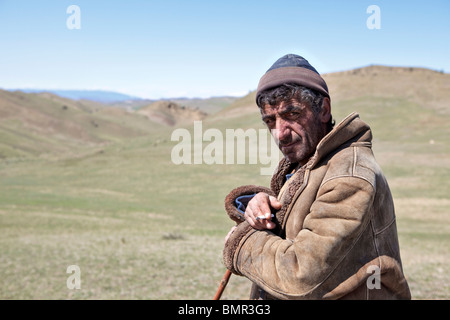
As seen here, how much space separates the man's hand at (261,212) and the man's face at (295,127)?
0.28 metres

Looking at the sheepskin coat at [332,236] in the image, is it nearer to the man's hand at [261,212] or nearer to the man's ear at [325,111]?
the man's hand at [261,212]

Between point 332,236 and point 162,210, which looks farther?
point 162,210

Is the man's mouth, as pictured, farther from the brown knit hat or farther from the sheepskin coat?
the brown knit hat

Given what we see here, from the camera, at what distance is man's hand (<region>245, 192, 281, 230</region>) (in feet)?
7.11

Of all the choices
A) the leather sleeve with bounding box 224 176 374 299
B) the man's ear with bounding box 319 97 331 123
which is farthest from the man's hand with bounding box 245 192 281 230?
the man's ear with bounding box 319 97 331 123

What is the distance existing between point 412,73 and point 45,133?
86.7 m

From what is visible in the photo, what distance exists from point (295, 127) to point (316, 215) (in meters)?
0.54

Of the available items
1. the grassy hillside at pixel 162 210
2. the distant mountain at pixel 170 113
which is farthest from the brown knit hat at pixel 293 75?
the distant mountain at pixel 170 113

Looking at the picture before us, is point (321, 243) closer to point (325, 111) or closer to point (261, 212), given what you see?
point (261, 212)

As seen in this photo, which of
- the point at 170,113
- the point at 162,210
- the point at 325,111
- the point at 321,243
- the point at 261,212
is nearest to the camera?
the point at 321,243

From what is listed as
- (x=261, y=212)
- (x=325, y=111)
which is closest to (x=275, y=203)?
(x=261, y=212)

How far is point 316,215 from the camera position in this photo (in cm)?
190
